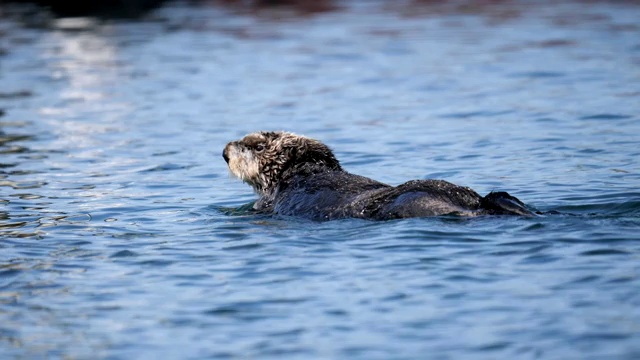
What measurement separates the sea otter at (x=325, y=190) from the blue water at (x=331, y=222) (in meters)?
0.13

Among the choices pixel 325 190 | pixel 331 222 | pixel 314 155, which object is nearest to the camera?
pixel 331 222

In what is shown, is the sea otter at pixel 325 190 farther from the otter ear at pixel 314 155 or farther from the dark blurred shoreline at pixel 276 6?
the dark blurred shoreline at pixel 276 6

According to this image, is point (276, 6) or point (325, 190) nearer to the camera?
point (325, 190)

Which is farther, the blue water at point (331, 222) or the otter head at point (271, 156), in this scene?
the otter head at point (271, 156)

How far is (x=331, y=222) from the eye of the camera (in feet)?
23.1

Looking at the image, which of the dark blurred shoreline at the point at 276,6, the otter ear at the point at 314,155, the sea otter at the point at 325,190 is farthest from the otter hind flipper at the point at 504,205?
the dark blurred shoreline at the point at 276,6

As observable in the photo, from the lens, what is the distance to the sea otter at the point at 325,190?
21.7 feet

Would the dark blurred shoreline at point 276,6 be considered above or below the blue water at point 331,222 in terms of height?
above

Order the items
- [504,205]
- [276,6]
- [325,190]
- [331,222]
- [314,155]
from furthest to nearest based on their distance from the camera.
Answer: [276,6], [314,155], [325,190], [331,222], [504,205]

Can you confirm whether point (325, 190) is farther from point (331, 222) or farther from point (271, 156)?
point (271, 156)

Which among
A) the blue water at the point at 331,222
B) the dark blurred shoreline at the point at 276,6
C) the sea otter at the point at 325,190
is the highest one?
the dark blurred shoreline at the point at 276,6

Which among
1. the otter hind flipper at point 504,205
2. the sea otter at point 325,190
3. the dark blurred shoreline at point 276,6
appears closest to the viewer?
the otter hind flipper at point 504,205

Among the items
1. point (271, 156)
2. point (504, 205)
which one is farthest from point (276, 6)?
point (504, 205)

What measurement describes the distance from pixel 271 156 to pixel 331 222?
1267 mm
